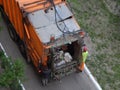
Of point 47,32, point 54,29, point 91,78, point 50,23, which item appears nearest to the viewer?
point 47,32

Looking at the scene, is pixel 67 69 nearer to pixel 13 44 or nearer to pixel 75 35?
pixel 75 35

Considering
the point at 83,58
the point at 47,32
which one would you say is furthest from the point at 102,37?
the point at 47,32

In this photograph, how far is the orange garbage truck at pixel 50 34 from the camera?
42.3ft

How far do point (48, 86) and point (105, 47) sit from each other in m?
3.48

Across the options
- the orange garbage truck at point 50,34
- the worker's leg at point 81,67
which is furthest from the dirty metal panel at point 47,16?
the worker's leg at point 81,67

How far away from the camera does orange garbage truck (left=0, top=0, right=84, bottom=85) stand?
12.9m

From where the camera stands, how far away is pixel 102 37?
16.1 meters

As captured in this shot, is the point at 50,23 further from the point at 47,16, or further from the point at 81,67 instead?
the point at 81,67

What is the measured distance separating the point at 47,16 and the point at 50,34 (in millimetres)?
926

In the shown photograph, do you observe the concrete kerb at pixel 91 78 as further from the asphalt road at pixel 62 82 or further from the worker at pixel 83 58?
the worker at pixel 83 58

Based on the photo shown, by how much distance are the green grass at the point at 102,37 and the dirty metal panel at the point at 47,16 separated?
2.80m

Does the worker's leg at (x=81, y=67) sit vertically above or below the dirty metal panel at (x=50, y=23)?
below

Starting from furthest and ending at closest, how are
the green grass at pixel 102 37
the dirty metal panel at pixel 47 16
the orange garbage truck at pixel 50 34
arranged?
the green grass at pixel 102 37
the dirty metal panel at pixel 47 16
the orange garbage truck at pixel 50 34

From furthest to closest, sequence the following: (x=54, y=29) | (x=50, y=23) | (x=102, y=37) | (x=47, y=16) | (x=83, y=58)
Answer: 1. (x=102, y=37)
2. (x=83, y=58)
3. (x=47, y=16)
4. (x=50, y=23)
5. (x=54, y=29)
